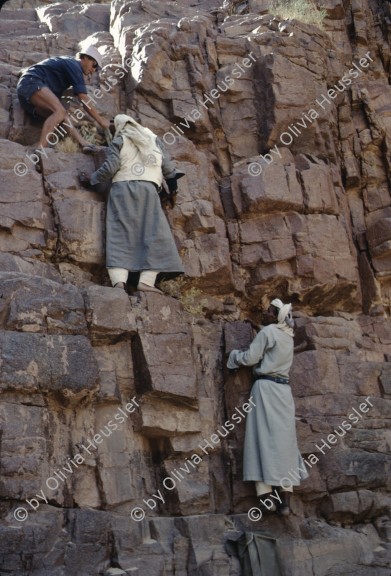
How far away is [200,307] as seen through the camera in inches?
415

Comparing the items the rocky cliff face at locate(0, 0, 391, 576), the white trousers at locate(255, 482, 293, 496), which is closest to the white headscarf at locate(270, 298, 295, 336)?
the rocky cliff face at locate(0, 0, 391, 576)

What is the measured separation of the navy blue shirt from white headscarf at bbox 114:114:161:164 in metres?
0.81

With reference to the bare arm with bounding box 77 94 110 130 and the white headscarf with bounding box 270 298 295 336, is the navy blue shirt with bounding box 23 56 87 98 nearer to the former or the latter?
the bare arm with bounding box 77 94 110 130

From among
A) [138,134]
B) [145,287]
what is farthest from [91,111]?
[145,287]

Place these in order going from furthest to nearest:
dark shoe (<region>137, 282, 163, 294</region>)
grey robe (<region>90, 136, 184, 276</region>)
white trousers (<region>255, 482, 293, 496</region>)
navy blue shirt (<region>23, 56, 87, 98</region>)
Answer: navy blue shirt (<region>23, 56, 87, 98</region>) → grey robe (<region>90, 136, 184, 276</region>) → dark shoe (<region>137, 282, 163, 294</region>) → white trousers (<region>255, 482, 293, 496</region>)

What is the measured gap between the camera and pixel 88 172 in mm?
10492

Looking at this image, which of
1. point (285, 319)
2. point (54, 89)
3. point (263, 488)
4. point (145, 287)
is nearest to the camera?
point (263, 488)

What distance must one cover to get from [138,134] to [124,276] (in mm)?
1946

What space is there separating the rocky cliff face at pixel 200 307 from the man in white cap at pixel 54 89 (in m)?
0.35

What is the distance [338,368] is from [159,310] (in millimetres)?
2545

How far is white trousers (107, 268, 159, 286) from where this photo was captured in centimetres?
974

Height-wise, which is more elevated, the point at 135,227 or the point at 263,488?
the point at 135,227

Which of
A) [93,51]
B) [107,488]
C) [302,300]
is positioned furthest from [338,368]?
[93,51]

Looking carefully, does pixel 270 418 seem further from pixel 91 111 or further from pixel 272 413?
pixel 91 111
